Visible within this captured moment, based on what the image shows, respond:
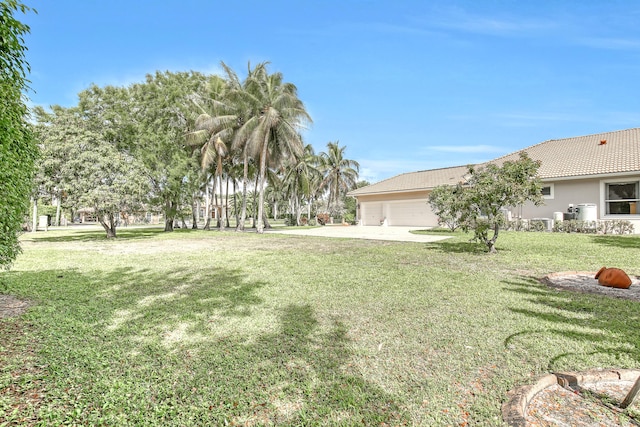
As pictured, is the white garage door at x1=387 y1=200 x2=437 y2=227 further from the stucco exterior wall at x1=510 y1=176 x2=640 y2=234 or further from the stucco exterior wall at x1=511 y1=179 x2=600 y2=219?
the stucco exterior wall at x1=511 y1=179 x2=600 y2=219

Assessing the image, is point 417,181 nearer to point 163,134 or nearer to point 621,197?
point 621,197

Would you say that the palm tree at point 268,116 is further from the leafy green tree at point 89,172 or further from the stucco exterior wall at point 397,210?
the stucco exterior wall at point 397,210

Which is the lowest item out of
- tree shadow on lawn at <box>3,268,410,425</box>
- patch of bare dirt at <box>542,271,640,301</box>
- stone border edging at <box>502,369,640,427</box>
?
tree shadow on lawn at <box>3,268,410,425</box>

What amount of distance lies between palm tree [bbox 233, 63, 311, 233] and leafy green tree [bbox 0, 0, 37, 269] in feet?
52.2

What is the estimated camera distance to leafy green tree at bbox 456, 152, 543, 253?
27.2 feet

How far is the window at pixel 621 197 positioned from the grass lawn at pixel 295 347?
1106 centimetres

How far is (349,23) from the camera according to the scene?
33.5ft

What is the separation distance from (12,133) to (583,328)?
21.7ft

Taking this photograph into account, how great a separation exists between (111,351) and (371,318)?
9.27 feet

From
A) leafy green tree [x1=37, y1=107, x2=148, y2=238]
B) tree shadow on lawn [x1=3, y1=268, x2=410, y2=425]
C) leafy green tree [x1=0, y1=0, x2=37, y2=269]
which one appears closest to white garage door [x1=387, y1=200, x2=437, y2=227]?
leafy green tree [x1=37, y1=107, x2=148, y2=238]

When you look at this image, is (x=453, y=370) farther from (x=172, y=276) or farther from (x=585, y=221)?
(x=585, y=221)

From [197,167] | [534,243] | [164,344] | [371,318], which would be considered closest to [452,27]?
[534,243]

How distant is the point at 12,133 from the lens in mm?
3406

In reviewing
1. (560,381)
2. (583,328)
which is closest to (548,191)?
(583,328)
